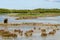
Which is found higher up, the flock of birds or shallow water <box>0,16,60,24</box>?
shallow water <box>0,16,60,24</box>

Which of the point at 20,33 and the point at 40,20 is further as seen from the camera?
the point at 40,20

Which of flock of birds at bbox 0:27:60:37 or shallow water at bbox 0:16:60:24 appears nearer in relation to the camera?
flock of birds at bbox 0:27:60:37

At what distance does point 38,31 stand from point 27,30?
22 cm

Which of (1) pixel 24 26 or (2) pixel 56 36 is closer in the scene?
(2) pixel 56 36

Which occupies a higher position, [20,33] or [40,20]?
[40,20]

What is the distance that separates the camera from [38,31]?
6.61 m

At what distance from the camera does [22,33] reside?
21.1 ft

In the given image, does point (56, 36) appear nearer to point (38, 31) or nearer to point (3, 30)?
point (38, 31)

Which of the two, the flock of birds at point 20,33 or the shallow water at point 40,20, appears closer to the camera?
the flock of birds at point 20,33

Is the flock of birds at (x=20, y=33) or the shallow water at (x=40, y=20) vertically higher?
the shallow water at (x=40, y=20)

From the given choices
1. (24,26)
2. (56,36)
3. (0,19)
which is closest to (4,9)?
(0,19)

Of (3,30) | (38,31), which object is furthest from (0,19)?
(38,31)
